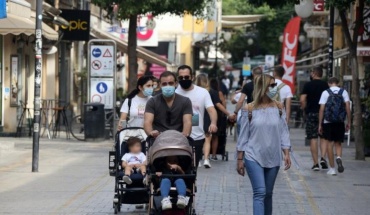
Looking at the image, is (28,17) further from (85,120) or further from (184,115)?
(184,115)

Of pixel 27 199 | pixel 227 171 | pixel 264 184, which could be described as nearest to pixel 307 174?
pixel 227 171

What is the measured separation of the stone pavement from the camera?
45.6 ft

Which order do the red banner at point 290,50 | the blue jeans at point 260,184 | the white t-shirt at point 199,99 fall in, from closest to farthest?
the blue jeans at point 260,184, the white t-shirt at point 199,99, the red banner at point 290,50

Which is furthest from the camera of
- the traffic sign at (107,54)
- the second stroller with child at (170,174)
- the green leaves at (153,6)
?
the green leaves at (153,6)

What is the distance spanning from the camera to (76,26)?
32750 millimetres

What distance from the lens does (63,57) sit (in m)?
38.3

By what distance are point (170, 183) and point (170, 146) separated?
0.45 m

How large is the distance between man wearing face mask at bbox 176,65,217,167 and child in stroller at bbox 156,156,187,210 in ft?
7.23

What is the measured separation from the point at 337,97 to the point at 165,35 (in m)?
45.8

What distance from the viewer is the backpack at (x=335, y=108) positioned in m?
19.1

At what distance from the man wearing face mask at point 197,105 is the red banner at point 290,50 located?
60.1 feet

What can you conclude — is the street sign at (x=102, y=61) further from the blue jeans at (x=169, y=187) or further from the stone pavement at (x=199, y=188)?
the blue jeans at (x=169, y=187)

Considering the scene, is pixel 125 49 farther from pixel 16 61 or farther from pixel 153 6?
pixel 16 61

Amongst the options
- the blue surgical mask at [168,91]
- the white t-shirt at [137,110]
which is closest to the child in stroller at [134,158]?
the blue surgical mask at [168,91]
